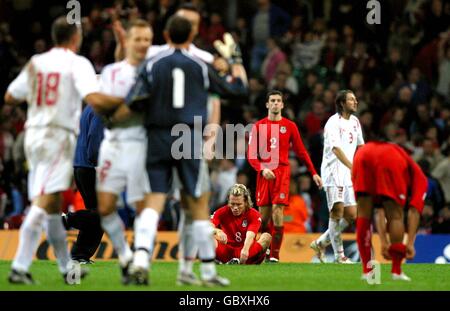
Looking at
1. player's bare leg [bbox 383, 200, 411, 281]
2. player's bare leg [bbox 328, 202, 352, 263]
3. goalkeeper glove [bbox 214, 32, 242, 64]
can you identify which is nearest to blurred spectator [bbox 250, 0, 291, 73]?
player's bare leg [bbox 328, 202, 352, 263]

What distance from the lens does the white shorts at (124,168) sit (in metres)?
11.2

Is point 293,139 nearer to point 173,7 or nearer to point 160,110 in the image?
point 160,110

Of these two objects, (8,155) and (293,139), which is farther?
(8,155)

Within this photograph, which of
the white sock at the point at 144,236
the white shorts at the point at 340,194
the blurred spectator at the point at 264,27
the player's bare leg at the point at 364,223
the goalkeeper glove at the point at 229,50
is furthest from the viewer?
the blurred spectator at the point at 264,27

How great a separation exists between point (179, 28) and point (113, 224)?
75.6 inches

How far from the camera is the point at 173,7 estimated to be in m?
24.4

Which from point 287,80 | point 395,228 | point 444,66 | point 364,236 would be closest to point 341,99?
point 364,236

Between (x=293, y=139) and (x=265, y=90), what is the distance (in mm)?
7453

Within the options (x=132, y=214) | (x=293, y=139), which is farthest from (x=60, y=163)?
(x=132, y=214)

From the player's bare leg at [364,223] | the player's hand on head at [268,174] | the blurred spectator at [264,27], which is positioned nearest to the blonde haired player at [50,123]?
the player's bare leg at [364,223]

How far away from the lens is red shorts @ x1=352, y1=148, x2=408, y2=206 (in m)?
11.9

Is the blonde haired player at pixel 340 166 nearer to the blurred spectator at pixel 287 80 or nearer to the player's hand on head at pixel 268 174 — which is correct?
the player's hand on head at pixel 268 174

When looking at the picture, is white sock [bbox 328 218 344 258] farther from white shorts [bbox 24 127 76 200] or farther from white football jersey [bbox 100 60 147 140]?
white shorts [bbox 24 127 76 200]

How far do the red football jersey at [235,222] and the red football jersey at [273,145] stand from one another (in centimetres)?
82
